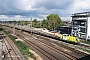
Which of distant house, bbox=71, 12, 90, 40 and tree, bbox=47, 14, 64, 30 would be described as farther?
tree, bbox=47, 14, 64, 30

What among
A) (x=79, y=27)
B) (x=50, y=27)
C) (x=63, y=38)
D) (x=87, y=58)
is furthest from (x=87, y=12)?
(x=50, y=27)

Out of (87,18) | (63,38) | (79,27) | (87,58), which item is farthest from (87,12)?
(87,58)

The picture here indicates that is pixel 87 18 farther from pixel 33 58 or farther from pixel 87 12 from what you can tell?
pixel 33 58

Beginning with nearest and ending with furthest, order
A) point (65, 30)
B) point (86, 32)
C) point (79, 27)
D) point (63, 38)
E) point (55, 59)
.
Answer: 1. point (55, 59)
2. point (63, 38)
3. point (86, 32)
4. point (79, 27)
5. point (65, 30)

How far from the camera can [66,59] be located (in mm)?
27203

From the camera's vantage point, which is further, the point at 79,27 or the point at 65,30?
the point at 65,30

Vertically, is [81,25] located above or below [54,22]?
below

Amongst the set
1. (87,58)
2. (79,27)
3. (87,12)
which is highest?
(87,12)

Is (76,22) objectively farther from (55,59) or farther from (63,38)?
(55,59)

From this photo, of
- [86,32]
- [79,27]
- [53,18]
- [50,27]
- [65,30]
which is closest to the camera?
[86,32]

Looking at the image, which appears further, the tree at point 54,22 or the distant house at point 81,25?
the tree at point 54,22

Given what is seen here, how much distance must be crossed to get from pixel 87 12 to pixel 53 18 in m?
56.6

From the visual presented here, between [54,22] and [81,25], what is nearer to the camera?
[81,25]

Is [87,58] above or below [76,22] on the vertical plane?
below
